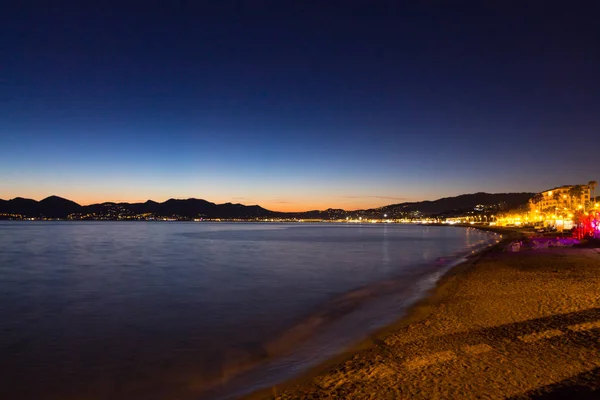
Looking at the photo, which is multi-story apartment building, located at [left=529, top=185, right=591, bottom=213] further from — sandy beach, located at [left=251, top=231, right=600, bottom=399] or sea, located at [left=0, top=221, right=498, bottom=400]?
sandy beach, located at [left=251, top=231, right=600, bottom=399]

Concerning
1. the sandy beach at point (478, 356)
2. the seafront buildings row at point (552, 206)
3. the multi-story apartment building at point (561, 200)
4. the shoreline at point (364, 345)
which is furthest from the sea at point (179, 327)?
the multi-story apartment building at point (561, 200)

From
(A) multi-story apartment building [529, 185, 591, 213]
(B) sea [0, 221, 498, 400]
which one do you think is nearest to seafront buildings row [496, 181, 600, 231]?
(A) multi-story apartment building [529, 185, 591, 213]

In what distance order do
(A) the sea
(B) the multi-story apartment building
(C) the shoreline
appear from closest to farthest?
1. (C) the shoreline
2. (A) the sea
3. (B) the multi-story apartment building

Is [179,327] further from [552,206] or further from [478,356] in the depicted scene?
[552,206]

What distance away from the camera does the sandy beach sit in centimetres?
661

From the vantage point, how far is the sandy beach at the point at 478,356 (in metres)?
6.61

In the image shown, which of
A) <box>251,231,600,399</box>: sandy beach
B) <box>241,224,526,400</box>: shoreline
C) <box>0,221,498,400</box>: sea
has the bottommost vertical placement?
<box>0,221,498,400</box>: sea

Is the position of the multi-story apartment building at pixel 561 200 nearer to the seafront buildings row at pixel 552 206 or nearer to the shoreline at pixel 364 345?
the seafront buildings row at pixel 552 206

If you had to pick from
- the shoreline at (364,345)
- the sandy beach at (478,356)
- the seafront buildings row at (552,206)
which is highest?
the seafront buildings row at (552,206)

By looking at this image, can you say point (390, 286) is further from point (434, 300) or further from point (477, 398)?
point (477, 398)

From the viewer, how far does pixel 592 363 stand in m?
7.30

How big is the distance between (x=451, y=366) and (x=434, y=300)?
8400mm

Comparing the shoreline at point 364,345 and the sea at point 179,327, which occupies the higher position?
the shoreline at point 364,345

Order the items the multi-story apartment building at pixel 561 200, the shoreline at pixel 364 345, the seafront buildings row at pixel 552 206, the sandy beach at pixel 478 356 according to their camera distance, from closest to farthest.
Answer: the sandy beach at pixel 478 356
the shoreline at pixel 364 345
the seafront buildings row at pixel 552 206
the multi-story apartment building at pixel 561 200
